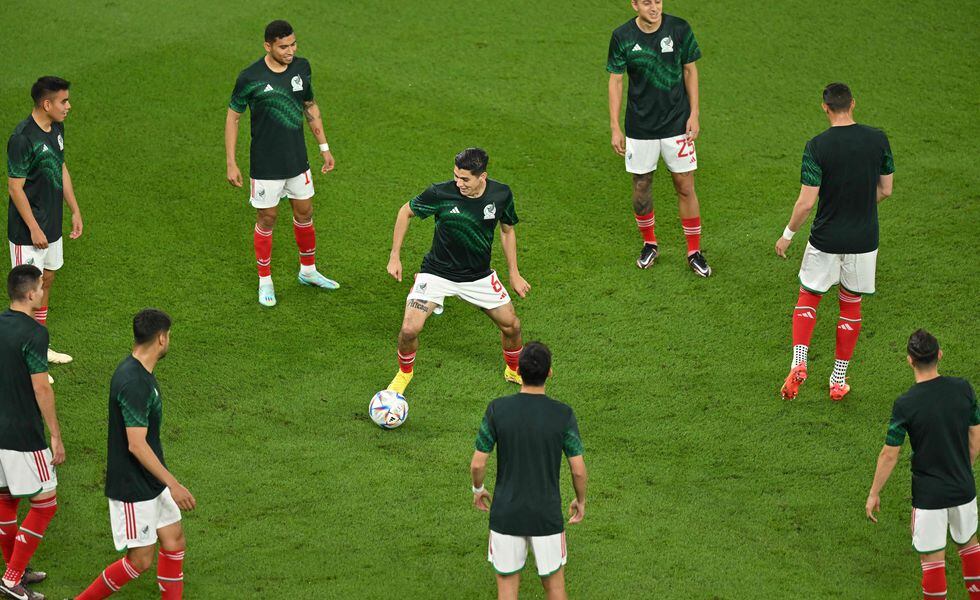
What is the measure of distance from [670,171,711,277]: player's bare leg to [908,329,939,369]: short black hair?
3.97 m

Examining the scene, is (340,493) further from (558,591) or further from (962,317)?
(962,317)

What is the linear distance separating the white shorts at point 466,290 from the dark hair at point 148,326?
2711mm

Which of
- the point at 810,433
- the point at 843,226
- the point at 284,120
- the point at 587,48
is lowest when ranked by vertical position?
the point at 810,433

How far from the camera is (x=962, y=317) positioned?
376 inches

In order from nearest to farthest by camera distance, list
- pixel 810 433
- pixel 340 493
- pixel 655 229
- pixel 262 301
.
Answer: pixel 340 493 → pixel 810 433 → pixel 262 301 → pixel 655 229

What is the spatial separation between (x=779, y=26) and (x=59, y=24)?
8768 mm

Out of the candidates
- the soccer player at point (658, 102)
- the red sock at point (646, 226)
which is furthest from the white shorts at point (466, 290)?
the red sock at point (646, 226)

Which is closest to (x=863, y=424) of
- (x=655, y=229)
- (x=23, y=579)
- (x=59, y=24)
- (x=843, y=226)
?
(x=843, y=226)

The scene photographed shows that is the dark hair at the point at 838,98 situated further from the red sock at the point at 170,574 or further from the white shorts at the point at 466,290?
the red sock at the point at 170,574

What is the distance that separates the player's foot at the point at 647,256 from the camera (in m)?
10.4

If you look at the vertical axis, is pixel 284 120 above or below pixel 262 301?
above

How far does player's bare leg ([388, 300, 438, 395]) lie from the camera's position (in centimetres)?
859

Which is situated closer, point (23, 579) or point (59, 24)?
point (23, 579)

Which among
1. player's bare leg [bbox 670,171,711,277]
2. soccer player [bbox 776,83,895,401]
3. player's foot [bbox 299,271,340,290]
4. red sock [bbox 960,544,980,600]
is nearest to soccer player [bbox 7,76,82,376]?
player's foot [bbox 299,271,340,290]
